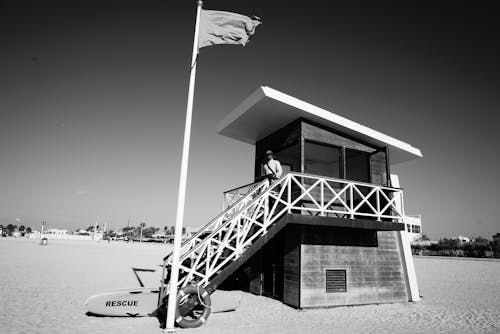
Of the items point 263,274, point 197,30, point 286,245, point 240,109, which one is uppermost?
point 197,30

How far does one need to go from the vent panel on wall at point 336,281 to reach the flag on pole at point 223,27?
23.9 feet

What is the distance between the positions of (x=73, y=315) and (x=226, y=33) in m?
7.99

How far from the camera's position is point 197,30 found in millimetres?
7234

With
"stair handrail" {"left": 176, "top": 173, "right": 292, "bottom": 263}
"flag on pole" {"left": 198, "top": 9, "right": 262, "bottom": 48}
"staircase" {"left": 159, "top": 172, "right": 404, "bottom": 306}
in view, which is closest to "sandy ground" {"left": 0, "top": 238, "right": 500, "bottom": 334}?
"staircase" {"left": 159, "top": 172, "right": 404, "bottom": 306}

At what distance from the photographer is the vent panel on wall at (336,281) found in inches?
358

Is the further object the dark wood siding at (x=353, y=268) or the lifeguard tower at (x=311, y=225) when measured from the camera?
the dark wood siding at (x=353, y=268)

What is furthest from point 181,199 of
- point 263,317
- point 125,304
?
point 263,317

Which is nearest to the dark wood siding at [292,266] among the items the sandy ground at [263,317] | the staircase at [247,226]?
the sandy ground at [263,317]

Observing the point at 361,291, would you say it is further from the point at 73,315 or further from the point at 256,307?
the point at 73,315

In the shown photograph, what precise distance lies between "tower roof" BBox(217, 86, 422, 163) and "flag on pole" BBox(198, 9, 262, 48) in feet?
5.65

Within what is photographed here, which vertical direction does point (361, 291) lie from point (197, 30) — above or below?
below

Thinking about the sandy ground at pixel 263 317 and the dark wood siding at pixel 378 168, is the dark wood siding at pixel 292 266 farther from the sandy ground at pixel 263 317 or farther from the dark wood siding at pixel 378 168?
the dark wood siding at pixel 378 168

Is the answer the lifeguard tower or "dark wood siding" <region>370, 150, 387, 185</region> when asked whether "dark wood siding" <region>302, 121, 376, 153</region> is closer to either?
the lifeguard tower

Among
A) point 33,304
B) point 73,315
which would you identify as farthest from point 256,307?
point 33,304
